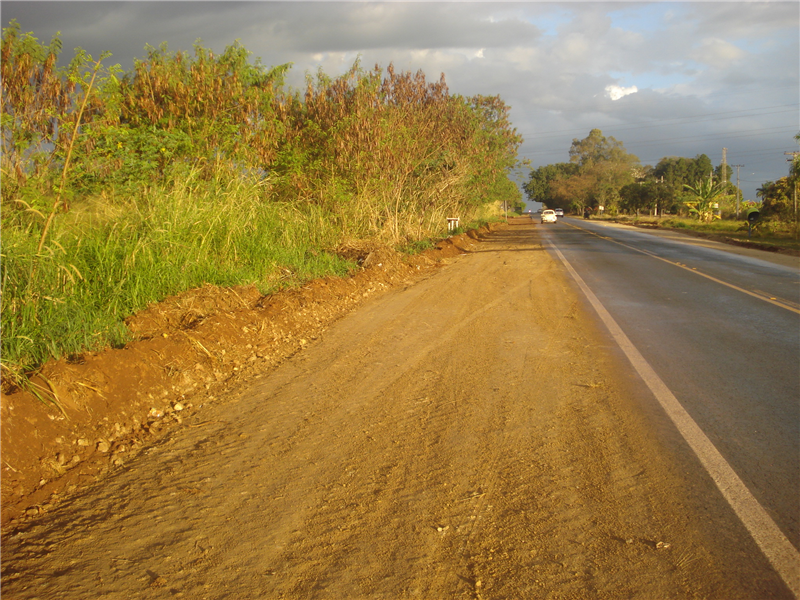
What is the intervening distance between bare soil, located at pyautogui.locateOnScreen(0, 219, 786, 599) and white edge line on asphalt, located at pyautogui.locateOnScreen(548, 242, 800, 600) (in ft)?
0.35

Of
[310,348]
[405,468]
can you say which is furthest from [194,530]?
[310,348]

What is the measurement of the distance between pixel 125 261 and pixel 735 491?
21.5 ft

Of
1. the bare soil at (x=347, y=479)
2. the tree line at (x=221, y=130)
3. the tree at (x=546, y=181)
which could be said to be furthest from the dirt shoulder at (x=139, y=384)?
the tree at (x=546, y=181)

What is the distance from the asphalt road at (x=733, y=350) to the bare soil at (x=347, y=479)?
49 cm

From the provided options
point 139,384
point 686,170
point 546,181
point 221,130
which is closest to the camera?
point 139,384

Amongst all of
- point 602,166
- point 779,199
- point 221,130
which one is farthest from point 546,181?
point 221,130

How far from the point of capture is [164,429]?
16.6 ft

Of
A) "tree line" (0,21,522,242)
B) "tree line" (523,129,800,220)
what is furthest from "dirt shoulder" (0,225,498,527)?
"tree line" (523,129,800,220)

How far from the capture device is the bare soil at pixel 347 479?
3053 millimetres

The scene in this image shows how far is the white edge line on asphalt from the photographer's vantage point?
10.1 ft

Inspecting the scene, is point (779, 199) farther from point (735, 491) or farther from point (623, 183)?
point (623, 183)

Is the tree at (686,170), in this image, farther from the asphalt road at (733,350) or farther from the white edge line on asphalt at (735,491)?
the white edge line on asphalt at (735,491)

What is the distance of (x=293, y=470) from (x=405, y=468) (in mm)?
758

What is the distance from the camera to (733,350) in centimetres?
713
